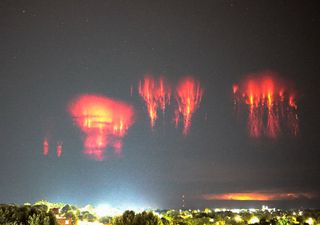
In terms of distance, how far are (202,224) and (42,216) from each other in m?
53.6

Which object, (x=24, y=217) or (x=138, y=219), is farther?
(x=138, y=219)

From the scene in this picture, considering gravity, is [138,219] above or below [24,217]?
below

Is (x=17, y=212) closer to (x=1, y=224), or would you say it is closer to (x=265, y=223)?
(x=1, y=224)

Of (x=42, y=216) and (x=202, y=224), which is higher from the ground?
(x=42, y=216)

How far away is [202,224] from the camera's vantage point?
82.9 metres

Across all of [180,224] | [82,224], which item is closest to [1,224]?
[180,224]

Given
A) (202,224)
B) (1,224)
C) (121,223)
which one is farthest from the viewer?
(202,224)

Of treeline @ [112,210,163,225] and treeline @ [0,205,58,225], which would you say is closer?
treeline @ [0,205,58,225]

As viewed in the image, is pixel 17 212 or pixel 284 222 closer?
pixel 17 212

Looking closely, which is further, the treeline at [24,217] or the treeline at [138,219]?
the treeline at [138,219]

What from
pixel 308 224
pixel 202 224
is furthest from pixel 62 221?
pixel 308 224

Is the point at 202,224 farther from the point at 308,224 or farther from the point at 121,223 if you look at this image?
the point at 121,223

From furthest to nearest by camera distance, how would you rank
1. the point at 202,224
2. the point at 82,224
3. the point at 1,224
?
the point at 202,224, the point at 82,224, the point at 1,224

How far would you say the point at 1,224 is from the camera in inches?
1302
